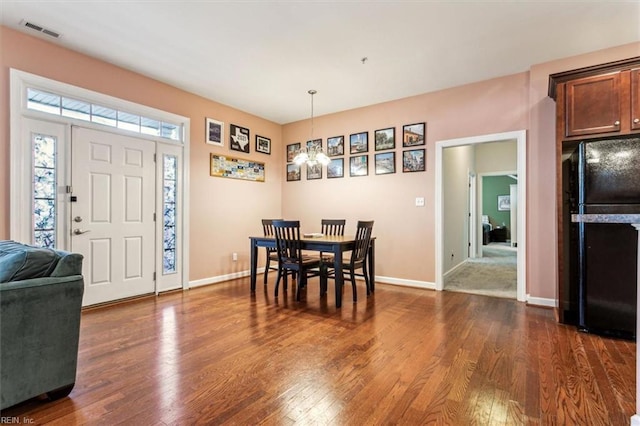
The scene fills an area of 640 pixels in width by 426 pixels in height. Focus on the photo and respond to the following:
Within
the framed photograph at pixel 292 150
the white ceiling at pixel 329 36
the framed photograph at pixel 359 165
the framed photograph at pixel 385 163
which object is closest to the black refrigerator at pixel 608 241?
the white ceiling at pixel 329 36

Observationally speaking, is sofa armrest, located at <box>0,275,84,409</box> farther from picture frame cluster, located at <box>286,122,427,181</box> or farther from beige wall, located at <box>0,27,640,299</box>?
picture frame cluster, located at <box>286,122,427,181</box>

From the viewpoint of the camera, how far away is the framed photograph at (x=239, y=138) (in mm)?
5043

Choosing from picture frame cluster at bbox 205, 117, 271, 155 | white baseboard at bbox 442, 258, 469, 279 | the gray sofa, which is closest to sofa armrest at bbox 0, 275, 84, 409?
the gray sofa

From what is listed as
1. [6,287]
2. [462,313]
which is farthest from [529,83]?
[6,287]

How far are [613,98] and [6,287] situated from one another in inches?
179

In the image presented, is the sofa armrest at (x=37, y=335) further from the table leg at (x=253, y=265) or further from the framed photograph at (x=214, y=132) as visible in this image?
the framed photograph at (x=214, y=132)

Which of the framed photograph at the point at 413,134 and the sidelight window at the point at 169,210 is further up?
the framed photograph at the point at 413,134

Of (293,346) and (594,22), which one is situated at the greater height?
(594,22)

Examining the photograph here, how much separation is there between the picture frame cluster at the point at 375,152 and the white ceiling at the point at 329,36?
74 cm

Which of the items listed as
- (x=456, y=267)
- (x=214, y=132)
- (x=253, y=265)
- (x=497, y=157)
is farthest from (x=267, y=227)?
(x=497, y=157)

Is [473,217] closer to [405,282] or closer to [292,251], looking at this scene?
[405,282]

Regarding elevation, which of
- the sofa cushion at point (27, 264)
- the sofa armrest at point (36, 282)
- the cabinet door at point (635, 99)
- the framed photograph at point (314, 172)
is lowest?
the sofa armrest at point (36, 282)

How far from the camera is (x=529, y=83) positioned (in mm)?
3672

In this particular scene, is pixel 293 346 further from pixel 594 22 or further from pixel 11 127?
pixel 594 22
